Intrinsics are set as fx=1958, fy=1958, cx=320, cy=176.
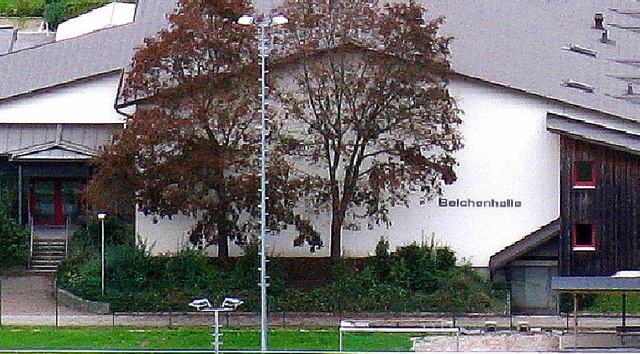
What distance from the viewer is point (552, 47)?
226ft

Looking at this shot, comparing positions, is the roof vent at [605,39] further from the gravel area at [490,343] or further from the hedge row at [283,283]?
the gravel area at [490,343]

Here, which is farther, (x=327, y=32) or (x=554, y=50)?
(x=554, y=50)

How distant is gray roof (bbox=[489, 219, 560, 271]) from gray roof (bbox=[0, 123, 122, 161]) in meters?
13.2

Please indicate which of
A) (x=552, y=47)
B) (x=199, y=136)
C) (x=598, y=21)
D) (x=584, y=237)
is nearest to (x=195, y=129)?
(x=199, y=136)

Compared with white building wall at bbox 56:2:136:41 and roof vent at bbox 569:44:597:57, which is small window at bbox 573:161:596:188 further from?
white building wall at bbox 56:2:136:41

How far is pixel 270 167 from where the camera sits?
191 ft

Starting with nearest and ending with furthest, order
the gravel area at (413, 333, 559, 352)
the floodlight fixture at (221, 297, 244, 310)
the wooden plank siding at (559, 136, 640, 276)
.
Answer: the gravel area at (413, 333, 559, 352)
the floodlight fixture at (221, 297, 244, 310)
the wooden plank siding at (559, 136, 640, 276)

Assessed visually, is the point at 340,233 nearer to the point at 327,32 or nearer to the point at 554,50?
the point at 327,32

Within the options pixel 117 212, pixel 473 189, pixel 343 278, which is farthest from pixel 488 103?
pixel 117 212

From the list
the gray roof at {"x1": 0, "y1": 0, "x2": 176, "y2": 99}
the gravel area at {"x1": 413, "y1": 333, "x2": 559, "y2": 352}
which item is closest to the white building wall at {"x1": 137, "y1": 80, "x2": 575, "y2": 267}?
the gray roof at {"x1": 0, "y1": 0, "x2": 176, "y2": 99}

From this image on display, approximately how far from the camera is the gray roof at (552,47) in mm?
63469

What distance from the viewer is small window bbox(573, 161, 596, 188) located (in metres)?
60.2

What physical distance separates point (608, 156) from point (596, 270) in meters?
3.55

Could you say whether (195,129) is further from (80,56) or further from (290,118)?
(80,56)
